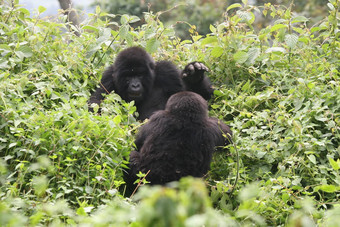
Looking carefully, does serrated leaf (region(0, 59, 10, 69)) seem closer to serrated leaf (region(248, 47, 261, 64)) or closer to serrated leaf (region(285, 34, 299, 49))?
serrated leaf (region(248, 47, 261, 64))

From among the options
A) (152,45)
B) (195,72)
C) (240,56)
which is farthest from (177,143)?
(152,45)

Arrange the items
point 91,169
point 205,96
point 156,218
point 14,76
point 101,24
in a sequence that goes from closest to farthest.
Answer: point 156,218 < point 91,169 < point 14,76 < point 205,96 < point 101,24

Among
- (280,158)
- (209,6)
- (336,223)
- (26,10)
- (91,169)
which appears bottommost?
(209,6)

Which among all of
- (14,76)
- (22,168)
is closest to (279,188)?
(22,168)

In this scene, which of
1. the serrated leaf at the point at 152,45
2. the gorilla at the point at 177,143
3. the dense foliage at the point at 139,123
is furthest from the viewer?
the serrated leaf at the point at 152,45

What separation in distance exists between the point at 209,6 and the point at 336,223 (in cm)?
1137

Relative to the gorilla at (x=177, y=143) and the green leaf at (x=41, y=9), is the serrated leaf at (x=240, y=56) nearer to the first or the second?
the gorilla at (x=177, y=143)

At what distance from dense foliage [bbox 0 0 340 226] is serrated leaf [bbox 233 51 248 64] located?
0.05 feet

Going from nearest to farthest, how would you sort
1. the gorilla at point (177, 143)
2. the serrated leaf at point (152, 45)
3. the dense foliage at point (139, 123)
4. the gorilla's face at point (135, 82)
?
the dense foliage at point (139, 123) → the gorilla at point (177, 143) → the gorilla's face at point (135, 82) → the serrated leaf at point (152, 45)

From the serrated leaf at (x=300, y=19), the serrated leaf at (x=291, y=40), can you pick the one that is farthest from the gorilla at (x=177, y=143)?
the serrated leaf at (x=300, y=19)

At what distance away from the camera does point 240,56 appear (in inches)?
211

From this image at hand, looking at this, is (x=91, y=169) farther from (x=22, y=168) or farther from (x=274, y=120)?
(x=274, y=120)

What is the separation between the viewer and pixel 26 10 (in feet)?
18.2

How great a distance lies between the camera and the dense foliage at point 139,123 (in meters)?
3.37
